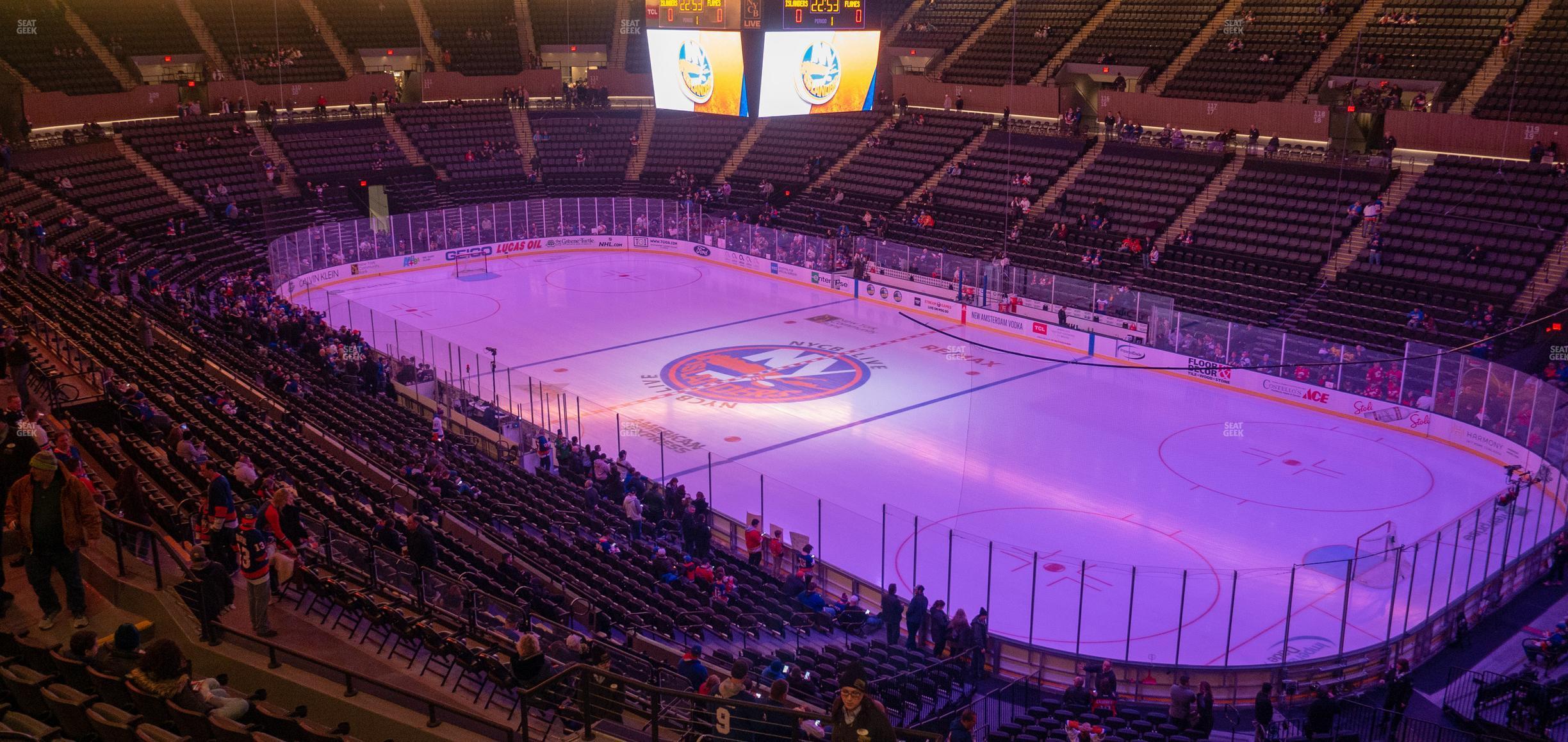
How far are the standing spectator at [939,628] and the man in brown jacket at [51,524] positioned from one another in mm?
9801

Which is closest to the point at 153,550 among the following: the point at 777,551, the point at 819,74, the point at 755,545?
the point at 755,545

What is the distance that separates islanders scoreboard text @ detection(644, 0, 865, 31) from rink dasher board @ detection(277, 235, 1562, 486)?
33.8 feet

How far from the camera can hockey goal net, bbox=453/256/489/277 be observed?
4141 centimetres

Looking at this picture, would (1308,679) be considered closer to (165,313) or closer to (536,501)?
(536,501)

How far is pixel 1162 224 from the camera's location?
1382 inches

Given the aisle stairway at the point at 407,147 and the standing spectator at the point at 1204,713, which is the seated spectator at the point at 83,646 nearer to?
the standing spectator at the point at 1204,713

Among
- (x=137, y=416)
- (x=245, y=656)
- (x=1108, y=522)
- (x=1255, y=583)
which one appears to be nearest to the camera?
(x=245, y=656)

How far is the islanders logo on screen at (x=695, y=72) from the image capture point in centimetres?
2950

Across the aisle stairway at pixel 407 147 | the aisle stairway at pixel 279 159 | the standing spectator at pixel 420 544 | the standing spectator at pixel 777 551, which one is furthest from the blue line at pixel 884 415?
the aisle stairway at pixel 407 147

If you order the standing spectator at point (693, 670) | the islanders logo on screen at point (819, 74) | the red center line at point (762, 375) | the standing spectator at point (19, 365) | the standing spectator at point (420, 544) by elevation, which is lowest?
the red center line at point (762, 375)

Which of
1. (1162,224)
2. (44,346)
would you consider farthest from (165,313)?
(1162,224)

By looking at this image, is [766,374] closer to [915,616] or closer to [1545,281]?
[915,616]

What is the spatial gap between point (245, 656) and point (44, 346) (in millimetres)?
10894

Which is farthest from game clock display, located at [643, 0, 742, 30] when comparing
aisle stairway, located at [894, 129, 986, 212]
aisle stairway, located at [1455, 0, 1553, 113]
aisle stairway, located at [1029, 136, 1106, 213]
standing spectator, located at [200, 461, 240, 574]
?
aisle stairway, located at [1455, 0, 1553, 113]
